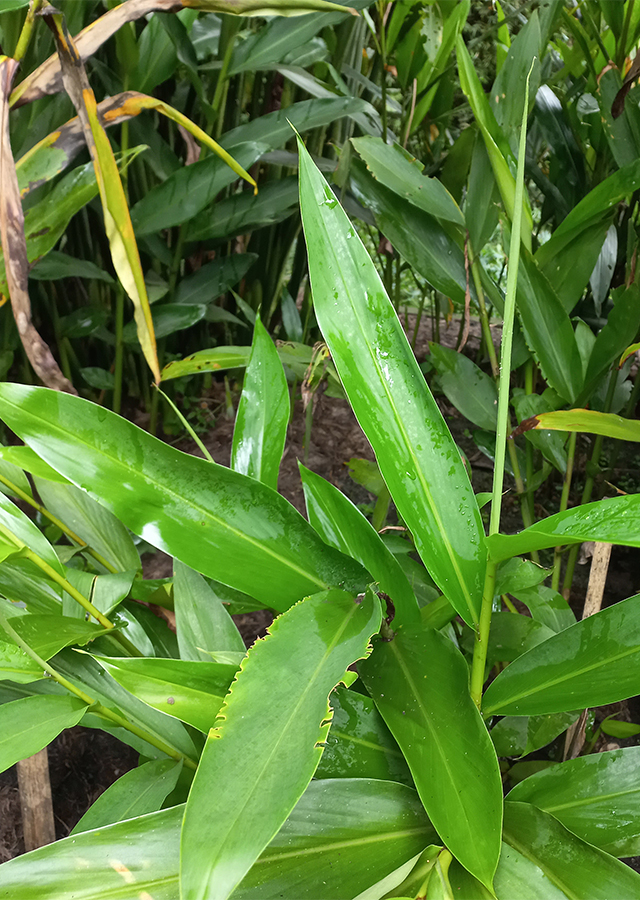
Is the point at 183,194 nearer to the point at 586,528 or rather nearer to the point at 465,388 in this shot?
the point at 465,388

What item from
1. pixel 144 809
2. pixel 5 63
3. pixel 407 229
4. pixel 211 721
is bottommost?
pixel 144 809

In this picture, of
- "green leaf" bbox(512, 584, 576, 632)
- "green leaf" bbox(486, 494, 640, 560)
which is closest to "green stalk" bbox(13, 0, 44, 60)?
"green leaf" bbox(486, 494, 640, 560)

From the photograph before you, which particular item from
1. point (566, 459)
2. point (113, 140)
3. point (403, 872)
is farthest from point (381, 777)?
point (113, 140)

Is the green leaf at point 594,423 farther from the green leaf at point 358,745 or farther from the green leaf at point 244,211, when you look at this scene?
the green leaf at point 244,211

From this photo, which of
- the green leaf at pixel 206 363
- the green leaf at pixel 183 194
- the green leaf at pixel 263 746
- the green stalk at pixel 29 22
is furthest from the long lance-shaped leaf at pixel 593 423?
the green leaf at pixel 183 194

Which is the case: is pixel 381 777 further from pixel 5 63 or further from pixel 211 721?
pixel 5 63

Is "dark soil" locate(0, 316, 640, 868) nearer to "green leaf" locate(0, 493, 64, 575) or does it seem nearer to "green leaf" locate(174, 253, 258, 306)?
"green leaf" locate(0, 493, 64, 575)

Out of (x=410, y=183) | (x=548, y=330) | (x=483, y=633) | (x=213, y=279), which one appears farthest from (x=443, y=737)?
(x=213, y=279)
